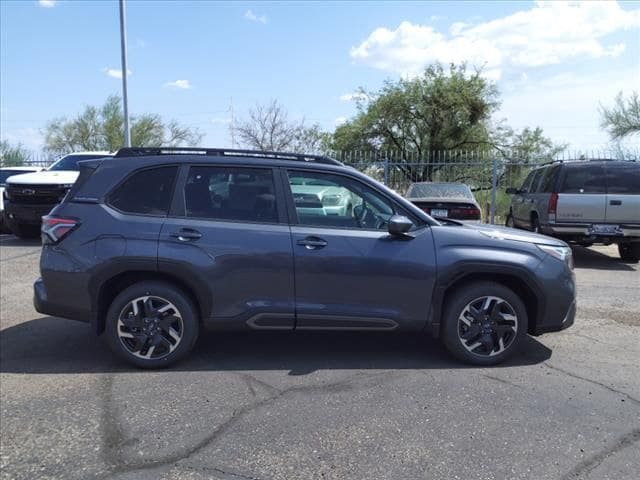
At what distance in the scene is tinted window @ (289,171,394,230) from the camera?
471 cm

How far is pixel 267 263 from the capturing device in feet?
14.9

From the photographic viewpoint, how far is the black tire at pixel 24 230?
12070 mm

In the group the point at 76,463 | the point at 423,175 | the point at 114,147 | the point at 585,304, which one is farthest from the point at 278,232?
the point at 114,147

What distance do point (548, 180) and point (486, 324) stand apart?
23.2 feet

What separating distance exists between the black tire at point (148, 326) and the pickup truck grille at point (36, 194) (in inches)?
315

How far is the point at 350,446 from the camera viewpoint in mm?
3365

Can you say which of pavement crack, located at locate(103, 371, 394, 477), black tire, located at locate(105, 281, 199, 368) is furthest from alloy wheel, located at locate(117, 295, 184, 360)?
pavement crack, located at locate(103, 371, 394, 477)

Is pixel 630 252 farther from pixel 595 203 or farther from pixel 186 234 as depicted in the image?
pixel 186 234

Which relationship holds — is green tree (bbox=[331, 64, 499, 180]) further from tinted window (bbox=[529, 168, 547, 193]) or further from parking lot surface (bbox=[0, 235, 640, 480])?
parking lot surface (bbox=[0, 235, 640, 480])

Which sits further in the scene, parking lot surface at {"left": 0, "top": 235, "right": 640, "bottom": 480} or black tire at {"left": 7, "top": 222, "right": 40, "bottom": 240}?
black tire at {"left": 7, "top": 222, "right": 40, "bottom": 240}

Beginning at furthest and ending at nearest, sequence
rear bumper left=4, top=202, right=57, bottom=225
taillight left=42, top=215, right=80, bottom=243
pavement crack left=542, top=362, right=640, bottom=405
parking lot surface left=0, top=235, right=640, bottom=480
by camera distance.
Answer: rear bumper left=4, top=202, right=57, bottom=225 < taillight left=42, top=215, right=80, bottom=243 < pavement crack left=542, top=362, right=640, bottom=405 < parking lot surface left=0, top=235, right=640, bottom=480

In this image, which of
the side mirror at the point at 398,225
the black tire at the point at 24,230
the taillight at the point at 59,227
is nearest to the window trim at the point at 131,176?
the taillight at the point at 59,227

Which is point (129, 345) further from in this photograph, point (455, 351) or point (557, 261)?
point (557, 261)

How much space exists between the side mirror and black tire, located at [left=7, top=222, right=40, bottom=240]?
10182mm
